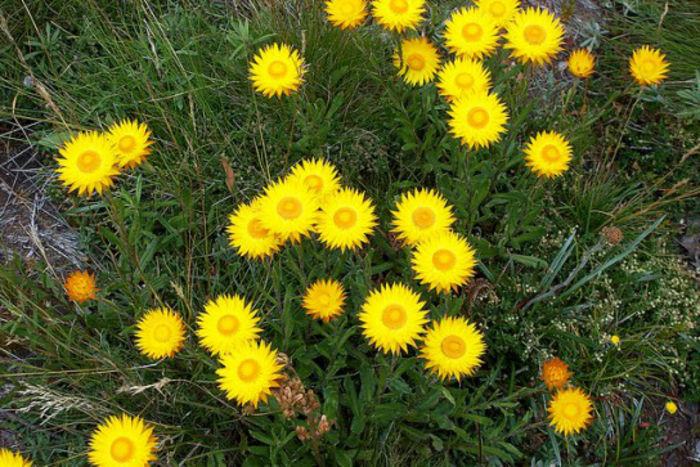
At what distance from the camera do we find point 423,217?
2.27m

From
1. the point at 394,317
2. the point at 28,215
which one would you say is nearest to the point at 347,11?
the point at 394,317

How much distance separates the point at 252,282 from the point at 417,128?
1.15 meters

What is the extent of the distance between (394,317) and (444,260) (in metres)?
0.27

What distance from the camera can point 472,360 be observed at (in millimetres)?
2115

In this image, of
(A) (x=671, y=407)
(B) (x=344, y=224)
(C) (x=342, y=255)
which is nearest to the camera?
(B) (x=344, y=224)

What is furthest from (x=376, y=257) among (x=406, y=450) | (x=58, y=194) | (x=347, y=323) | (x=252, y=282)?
(x=58, y=194)

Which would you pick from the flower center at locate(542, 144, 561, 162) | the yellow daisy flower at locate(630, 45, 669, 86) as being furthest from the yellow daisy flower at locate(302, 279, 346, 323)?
the yellow daisy flower at locate(630, 45, 669, 86)

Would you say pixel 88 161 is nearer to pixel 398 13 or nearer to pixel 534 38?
pixel 398 13

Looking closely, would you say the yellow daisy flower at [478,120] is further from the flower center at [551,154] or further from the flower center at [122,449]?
the flower center at [122,449]

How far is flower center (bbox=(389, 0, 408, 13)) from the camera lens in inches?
102

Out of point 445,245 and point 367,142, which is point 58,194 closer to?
point 367,142

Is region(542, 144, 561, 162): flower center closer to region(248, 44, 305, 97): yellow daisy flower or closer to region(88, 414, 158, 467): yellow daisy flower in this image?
region(248, 44, 305, 97): yellow daisy flower

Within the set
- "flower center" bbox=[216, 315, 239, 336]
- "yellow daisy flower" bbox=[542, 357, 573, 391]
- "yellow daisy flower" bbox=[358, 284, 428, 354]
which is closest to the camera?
"yellow daisy flower" bbox=[358, 284, 428, 354]

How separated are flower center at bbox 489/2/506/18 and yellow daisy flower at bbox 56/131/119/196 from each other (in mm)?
1725
